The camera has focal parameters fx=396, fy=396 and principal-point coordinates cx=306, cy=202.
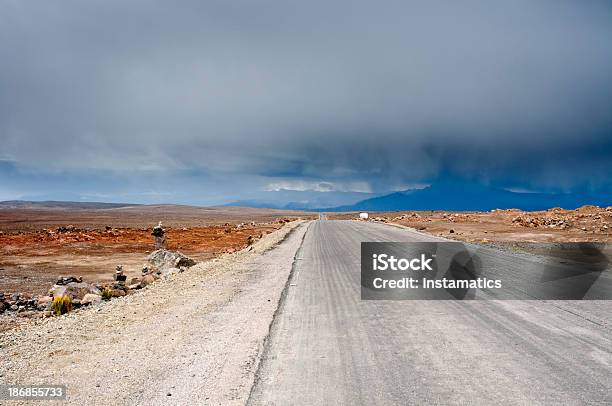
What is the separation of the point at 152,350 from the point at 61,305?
6473 mm

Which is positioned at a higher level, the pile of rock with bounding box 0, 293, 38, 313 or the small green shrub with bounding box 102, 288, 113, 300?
the small green shrub with bounding box 102, 288, 113, 300

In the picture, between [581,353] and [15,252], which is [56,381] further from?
[15,252]

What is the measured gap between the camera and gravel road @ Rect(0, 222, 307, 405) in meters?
4.94

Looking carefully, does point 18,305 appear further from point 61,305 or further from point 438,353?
point 438,353

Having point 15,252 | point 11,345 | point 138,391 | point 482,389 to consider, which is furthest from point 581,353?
point 15,252

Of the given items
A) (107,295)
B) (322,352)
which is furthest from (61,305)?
(322,352)

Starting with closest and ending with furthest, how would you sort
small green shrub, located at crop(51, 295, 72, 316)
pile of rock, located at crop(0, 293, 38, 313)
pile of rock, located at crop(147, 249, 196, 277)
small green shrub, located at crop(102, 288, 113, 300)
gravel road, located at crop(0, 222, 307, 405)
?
gravel road, located at crop(0, 222, 307, 405), small green shrub, located at crop(51, 295, 72, 316), pile of rock, located at crop(0, 293, 38, 313), small green shrub, located at crop(102, 288, 113, 300), pile of rock, located at crop(147, 249, 196, 277)

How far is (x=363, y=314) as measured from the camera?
332 inches

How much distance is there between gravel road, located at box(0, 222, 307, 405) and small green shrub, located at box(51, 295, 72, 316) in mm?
1637

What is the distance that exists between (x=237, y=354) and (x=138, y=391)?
1.55 metres

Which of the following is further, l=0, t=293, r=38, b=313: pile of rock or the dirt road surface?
l=0, t=293, r=38, b=313: pile of rock

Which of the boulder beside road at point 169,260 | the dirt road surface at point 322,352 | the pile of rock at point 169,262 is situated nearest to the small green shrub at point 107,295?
the dirt road surface at point 322,352

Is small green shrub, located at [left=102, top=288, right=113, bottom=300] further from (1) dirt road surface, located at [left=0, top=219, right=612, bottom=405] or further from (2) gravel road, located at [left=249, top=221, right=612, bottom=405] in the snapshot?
(2) gravel road, located at [left=249, top=221, right=612, bottom=405]

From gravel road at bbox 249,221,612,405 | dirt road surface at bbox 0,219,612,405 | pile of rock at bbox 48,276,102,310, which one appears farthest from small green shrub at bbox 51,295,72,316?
gravel road at bbox 249,221,612,405
